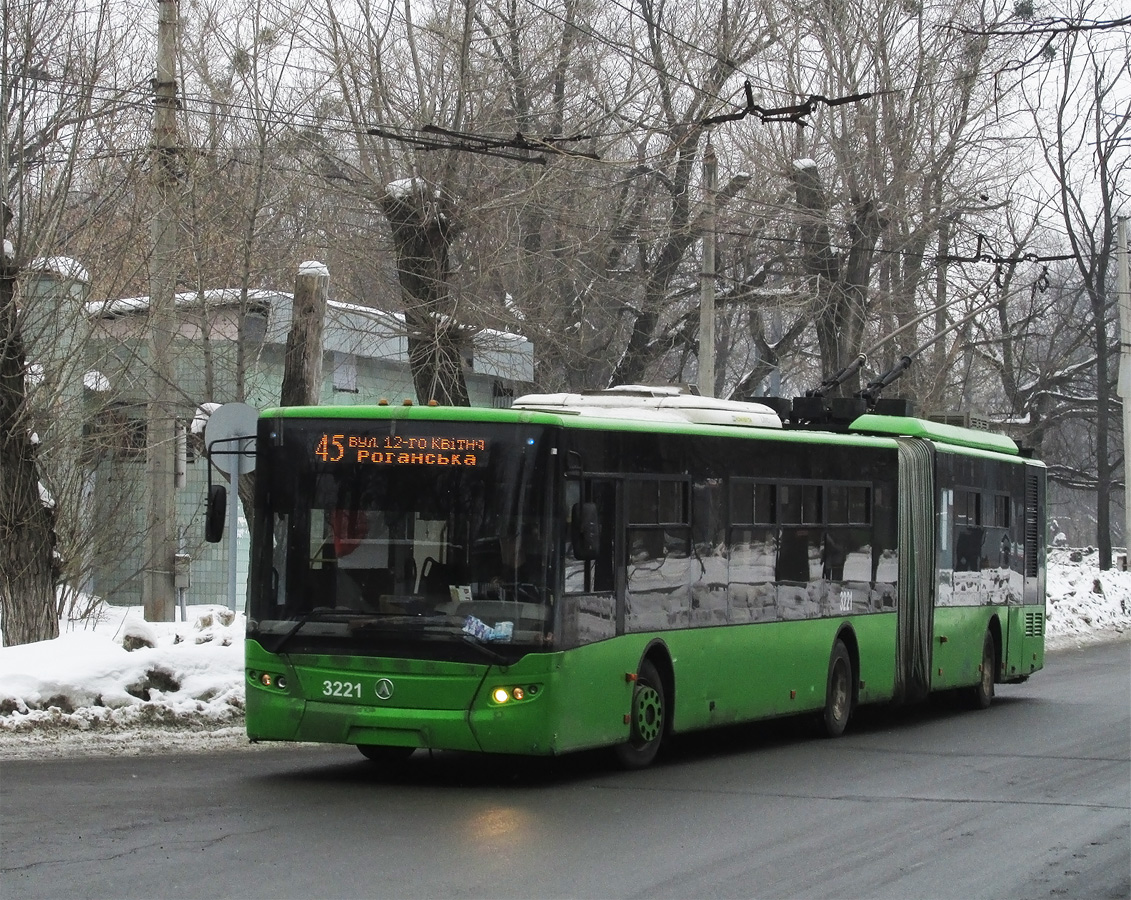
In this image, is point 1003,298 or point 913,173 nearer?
point 1003,298

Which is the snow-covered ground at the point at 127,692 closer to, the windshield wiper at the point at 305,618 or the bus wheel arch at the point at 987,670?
the windshield wiper at the point at 305,618

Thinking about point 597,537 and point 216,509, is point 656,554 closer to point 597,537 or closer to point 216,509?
point 597,537

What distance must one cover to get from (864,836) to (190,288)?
14.1 metres

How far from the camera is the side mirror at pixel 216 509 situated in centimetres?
1153

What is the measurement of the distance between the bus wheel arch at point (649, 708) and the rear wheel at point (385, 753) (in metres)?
1.56

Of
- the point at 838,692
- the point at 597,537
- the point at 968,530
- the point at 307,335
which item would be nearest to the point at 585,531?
the point at 597,537

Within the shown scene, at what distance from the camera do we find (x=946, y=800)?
432 inches

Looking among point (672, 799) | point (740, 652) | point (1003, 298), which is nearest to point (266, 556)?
point (672, 799)

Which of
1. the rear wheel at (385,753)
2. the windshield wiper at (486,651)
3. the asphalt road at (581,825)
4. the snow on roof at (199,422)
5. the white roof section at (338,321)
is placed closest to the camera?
the asphalt road at (581,825)

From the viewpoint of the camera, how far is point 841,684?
15375mm

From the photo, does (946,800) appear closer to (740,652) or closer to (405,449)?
(740,652)

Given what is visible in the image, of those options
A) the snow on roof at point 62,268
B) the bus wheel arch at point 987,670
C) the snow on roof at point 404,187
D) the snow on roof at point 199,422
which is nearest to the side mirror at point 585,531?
the snow on roof at point 62,268

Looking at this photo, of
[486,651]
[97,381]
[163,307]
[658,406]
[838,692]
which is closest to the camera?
[486,651]

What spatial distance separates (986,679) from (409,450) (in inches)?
382
